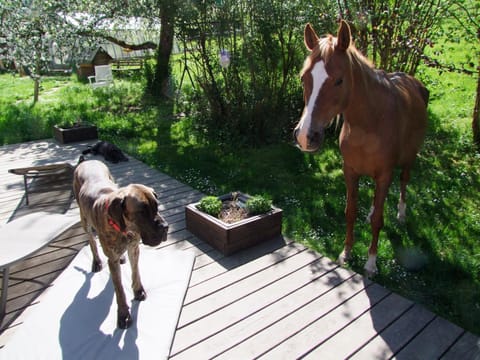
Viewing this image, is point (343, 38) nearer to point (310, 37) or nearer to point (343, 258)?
point (310, 37)

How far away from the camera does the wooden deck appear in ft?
7.36

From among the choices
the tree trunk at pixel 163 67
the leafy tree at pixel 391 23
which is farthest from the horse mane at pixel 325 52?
the tree trunk at pixel 163 67

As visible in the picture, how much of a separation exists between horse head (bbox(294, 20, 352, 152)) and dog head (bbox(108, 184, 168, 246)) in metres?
1.00

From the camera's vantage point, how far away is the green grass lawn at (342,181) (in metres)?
3.02

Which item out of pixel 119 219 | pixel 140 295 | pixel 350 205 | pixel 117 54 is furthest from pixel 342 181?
pixel 117 54

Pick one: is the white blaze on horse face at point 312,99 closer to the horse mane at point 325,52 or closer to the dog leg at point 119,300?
the horse mane at point 325,52

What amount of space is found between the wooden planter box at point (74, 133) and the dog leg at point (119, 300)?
5.24 metres

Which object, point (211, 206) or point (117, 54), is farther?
point (117, 54)

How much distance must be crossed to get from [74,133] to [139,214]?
18.5ft

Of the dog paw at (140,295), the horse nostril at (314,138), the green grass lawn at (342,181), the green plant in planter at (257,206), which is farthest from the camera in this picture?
the green plant in planter at (257,206)

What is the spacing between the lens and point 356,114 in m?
2.70

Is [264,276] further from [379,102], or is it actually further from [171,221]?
[379,102]

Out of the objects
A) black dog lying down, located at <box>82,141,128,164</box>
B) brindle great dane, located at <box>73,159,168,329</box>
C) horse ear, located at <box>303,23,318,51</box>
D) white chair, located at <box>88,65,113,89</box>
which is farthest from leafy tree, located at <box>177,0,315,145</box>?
white chair, located at <box>88,65,113,89</box>

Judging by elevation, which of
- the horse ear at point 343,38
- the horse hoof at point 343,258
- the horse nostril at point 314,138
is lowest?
the horse hoof at point 343,258
